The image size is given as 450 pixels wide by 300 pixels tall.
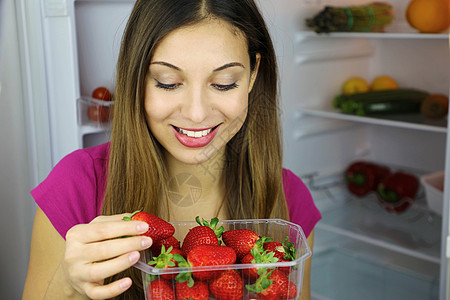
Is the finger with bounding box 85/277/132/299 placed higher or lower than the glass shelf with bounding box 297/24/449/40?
lower

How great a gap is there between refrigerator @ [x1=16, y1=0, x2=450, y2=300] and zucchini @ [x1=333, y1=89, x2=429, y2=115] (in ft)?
0.17

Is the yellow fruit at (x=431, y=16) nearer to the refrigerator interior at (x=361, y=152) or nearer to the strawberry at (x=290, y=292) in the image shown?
the refrigerator interior at (x=361, y=152)

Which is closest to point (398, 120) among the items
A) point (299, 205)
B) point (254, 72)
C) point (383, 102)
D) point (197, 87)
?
point (383, 102)

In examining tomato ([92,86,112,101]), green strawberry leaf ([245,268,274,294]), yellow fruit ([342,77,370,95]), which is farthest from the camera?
yellow fruit ([342,77,370,95])

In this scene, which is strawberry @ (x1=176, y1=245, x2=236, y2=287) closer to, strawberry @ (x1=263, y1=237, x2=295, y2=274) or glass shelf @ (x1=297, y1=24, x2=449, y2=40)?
strawberry @ (x1=263, y1=237, x2=295, y2=274)

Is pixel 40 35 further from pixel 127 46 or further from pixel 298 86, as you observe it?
pixel 298 86

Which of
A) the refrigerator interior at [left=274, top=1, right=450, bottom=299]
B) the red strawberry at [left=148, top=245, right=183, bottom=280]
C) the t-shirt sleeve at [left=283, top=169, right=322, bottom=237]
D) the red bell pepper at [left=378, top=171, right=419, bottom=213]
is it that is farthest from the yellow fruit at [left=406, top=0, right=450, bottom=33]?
the red strawberry at [left=148, top=245, right=183, bottom=280]

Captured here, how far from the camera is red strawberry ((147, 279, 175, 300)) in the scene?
2.28ft

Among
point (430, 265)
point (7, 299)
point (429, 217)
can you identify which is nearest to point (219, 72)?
point (7, 299)

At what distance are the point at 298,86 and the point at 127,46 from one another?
132 cm

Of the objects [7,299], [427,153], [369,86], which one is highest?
[369,86]

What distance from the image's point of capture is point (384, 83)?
242cm

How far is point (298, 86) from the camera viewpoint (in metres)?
2.25

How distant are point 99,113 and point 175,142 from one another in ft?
1.78
